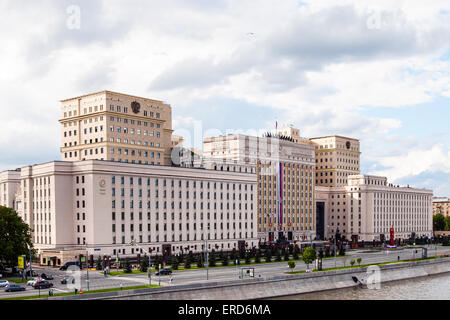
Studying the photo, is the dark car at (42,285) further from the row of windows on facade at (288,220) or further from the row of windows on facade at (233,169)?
the row of windows on facade at (288,220)

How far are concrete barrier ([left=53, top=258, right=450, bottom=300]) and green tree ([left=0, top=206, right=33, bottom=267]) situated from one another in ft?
105

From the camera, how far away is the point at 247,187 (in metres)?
156

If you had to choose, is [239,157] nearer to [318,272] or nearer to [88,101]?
[88,101]

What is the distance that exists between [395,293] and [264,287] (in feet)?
78.0

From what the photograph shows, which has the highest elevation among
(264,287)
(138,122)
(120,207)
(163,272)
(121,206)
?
(138,122)

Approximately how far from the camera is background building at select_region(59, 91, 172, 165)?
132375mm

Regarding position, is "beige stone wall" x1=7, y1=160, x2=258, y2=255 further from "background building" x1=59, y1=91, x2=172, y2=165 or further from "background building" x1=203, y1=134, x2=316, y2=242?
"background building" x1=203, y1=134, x2=316, y2=242

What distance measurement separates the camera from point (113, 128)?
436 feet

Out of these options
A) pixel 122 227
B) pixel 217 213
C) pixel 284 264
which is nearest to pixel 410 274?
pixel 284 264

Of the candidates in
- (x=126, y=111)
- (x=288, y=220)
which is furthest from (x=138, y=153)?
(x=288, y=220)

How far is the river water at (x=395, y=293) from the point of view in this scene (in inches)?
3442

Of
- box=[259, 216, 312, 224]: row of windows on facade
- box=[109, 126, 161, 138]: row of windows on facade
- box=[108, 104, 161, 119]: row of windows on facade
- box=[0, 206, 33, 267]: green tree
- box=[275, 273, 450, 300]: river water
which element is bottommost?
box=[275, 273, 450, 300]: river water

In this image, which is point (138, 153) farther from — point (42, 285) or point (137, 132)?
point (42, 285)

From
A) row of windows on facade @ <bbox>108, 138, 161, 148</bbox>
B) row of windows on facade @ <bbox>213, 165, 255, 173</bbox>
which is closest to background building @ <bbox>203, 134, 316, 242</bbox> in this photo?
row of windows on facade @ <bbox>213, 165, 255, 173</bbox>
